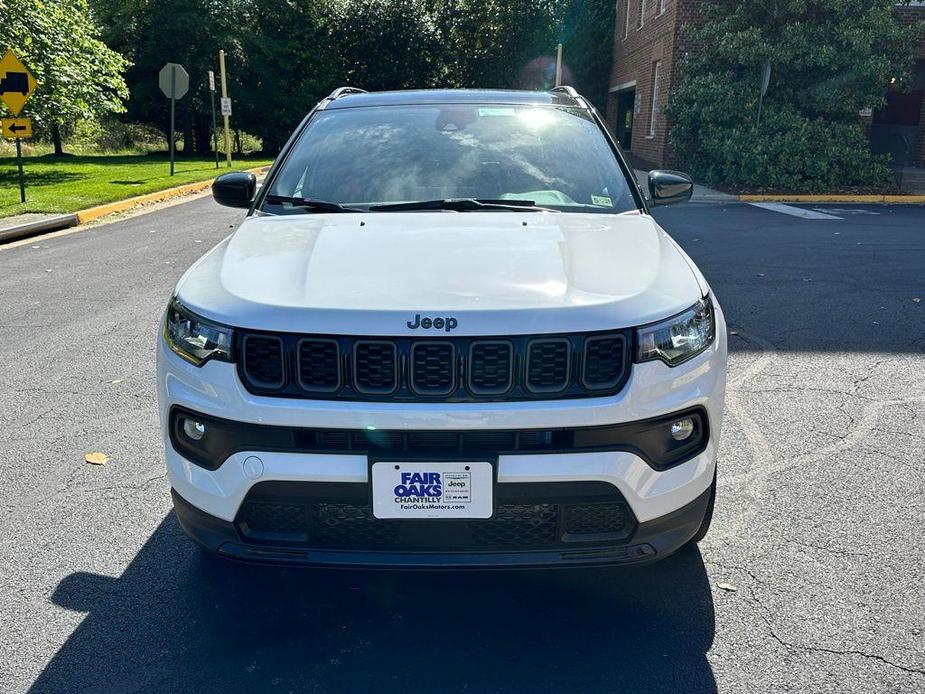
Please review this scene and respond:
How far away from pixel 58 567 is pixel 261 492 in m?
1.19

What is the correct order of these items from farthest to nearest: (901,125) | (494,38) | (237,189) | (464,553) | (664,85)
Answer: (494,38) < (901,125) < (664,85) < (237,189) < (464,553)

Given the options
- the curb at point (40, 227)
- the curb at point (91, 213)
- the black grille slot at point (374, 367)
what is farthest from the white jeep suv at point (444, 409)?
the curb at point (40, 227)

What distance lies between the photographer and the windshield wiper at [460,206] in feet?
11.1

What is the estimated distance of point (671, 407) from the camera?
239 centimetres

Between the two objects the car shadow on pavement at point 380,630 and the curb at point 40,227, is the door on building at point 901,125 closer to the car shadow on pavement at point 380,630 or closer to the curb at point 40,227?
the curb at point 40,227

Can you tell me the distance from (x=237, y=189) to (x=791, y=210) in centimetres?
1330

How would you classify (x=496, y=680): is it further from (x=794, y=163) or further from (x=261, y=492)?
(x=794, y=163)

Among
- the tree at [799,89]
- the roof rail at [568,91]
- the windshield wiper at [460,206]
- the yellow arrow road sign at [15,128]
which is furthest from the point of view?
the tree at [799,89]

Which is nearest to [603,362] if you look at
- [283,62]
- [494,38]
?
[283,62]

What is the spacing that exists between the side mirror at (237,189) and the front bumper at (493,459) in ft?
5.28

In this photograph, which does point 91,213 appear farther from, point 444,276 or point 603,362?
point 603,362

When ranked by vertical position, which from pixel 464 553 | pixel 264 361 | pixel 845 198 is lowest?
pixel 845 198

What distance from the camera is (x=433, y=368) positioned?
7.63 ft

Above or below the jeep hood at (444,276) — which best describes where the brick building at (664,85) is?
above
